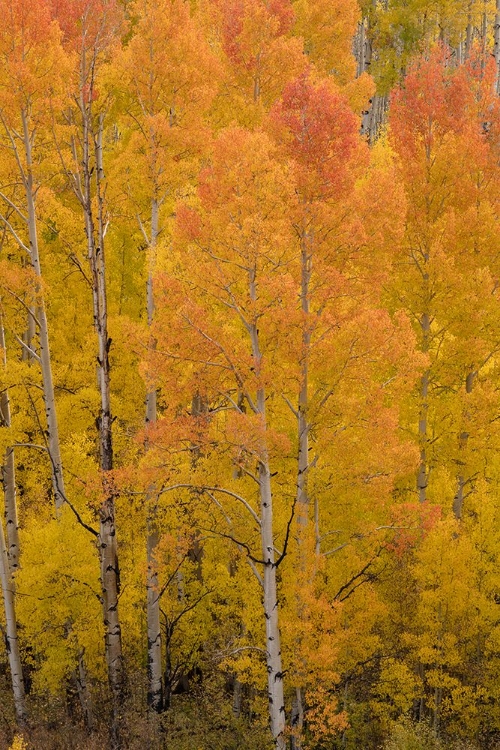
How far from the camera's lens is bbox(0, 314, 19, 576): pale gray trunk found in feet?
43.0

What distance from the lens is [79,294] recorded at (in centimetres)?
1652

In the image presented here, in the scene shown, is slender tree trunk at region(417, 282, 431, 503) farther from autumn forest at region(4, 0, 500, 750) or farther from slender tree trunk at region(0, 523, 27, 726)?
slender tree trunk at region(0, 523, 27, 726)

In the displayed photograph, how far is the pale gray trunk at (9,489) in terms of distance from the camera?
43.0 ft

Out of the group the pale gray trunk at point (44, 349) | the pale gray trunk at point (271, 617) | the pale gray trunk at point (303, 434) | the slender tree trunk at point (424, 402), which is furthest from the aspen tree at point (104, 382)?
the slender tree trunk at point (424, 402)

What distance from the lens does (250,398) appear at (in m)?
9.83

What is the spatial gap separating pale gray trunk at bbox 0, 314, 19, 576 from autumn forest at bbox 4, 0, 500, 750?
0.06 metres

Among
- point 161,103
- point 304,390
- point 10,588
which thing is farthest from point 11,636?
point 161,103

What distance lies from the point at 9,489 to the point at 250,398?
6.11m

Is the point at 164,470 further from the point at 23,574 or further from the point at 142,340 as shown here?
the point at 23,574

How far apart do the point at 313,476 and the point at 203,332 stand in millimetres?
2852

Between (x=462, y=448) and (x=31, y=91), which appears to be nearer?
(x=31, y=91)

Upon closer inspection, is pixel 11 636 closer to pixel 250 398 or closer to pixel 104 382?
pixel 104 382

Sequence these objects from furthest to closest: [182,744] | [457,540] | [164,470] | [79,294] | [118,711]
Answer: [79,294]
[457,540]
[182,744]
[118,711]
[164,470]

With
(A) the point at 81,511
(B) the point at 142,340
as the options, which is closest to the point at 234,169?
(B) the point at 142,340
